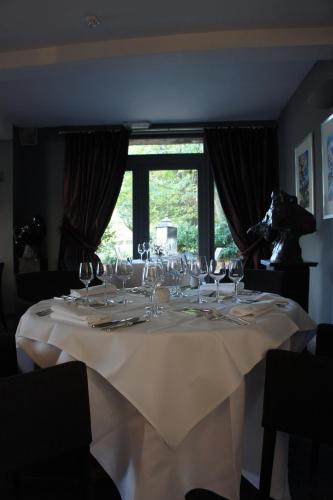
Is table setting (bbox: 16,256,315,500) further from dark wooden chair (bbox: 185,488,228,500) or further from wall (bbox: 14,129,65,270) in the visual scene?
wall (bbox: 14,129,65,270)

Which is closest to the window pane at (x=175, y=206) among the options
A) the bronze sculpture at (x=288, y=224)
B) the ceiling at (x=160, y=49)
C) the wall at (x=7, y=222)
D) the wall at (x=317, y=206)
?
the ceiling at (x=160, y=49)

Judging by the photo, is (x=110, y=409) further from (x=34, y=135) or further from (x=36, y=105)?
(x=34, y=135)

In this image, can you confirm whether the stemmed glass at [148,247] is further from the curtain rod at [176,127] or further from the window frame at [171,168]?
the curtain rod at [176,127]

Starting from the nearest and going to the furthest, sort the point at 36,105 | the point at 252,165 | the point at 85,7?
the point at 85,7
the point at 36,105
the point at 252,165

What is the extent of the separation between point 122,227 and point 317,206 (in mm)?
2959

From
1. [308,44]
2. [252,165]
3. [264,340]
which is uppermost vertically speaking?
[308,44]

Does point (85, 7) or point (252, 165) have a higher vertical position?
point (85, 7)

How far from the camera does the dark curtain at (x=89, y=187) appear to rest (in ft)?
17.7

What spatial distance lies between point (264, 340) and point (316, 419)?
322 mm

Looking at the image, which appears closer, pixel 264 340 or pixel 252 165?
pixel 264 340

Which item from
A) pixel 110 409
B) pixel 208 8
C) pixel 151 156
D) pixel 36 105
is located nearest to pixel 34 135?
pixel 36 105

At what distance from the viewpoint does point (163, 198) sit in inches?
220

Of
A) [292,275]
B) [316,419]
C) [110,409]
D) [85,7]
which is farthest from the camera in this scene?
[292,275]

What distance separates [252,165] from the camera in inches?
207
